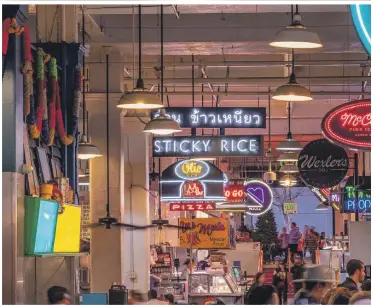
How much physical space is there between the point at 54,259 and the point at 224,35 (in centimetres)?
684

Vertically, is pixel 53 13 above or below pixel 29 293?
above

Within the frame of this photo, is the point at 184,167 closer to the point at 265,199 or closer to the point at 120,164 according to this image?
the point at 120,164

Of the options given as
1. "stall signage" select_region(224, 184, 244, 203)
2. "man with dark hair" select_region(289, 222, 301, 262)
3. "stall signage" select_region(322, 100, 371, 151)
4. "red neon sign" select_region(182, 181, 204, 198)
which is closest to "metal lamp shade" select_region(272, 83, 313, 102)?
"stall signage" select_region(322, 100, 371, 151)

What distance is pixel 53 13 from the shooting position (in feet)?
41.4

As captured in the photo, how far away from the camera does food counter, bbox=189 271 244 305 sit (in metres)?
16.7

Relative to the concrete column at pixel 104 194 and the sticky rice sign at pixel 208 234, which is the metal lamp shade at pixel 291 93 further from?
the sticky rice sign at pixel 208 234

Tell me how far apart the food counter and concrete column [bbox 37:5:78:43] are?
5.68 m

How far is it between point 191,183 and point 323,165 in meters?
3.80

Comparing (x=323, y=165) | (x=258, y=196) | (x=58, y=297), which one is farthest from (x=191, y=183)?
(x=258, y=196)

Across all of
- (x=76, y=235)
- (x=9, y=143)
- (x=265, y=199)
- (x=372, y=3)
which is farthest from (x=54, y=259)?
(x=265, y=199)

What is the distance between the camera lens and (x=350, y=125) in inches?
392

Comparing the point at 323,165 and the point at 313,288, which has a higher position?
the point at 323,165

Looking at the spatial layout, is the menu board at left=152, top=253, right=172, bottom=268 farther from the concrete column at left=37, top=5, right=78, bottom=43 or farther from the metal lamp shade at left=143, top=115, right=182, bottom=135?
the concrete column at left=37, top=5, right=78, bottom=43

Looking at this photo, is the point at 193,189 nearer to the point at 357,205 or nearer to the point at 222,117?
the point at 222,117
